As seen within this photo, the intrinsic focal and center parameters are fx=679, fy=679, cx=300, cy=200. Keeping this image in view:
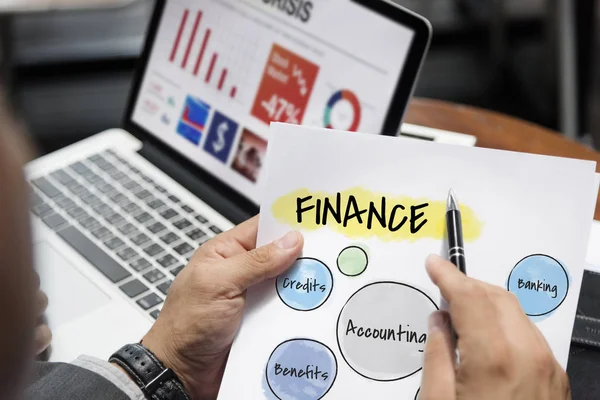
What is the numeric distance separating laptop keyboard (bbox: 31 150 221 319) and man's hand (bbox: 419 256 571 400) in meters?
0.35

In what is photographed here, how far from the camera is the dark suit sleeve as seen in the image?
61 centimetres

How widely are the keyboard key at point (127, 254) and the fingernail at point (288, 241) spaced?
0.97ft

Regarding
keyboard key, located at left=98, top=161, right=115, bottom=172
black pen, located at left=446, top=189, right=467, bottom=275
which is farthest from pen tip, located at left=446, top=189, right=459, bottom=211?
keyboard key, located at left=98, top=161, right=115, bottom=172

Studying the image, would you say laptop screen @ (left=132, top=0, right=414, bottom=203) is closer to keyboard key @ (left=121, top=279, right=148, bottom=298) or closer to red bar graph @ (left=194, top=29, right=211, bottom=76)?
red bar graph @ (left=194, top=29, right=211, bottom=76)

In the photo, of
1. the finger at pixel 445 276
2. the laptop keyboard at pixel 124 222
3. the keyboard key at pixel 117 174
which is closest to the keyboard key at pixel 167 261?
the laptop keyboard at pixel 124 222

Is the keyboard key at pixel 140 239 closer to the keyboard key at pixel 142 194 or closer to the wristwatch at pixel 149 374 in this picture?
the keyboard key at pixel 142 194

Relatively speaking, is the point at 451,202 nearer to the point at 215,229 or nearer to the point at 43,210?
the point at 215,229

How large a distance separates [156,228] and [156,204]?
5 centimetres

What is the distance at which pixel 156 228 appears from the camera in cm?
87

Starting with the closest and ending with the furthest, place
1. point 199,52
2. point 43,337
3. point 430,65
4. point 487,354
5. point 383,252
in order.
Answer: point 487,354 < point 383,252 < point 43,337 < point 199,52 < point 430,65

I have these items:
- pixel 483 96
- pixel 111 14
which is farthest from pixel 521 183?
pixel 111 14

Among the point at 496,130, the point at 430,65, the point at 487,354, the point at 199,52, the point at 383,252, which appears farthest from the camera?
the point at 430,65

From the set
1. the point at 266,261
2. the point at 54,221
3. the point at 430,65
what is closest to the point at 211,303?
the point at 266,261

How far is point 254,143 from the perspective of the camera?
34.0 inches
